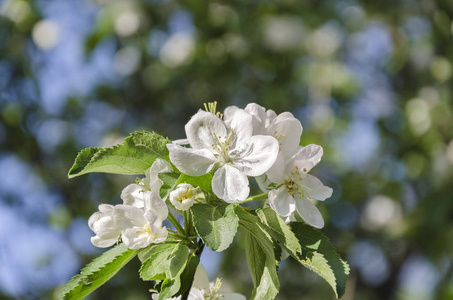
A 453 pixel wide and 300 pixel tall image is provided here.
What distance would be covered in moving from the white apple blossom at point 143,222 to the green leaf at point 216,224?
51 mm

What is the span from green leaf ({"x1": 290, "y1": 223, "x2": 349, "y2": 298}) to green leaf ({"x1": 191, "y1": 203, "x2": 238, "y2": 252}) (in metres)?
0.11

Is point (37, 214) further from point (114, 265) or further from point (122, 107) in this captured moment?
point (114, 265)

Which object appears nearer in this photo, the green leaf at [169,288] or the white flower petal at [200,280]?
the green leaf at [169,288]

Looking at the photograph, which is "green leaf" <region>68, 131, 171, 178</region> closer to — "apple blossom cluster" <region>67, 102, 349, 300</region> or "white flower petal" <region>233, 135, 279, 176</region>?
"apple blossom cluster" <region>67, 102, 349, 300</region>

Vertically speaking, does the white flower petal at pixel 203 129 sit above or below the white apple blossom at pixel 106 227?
above

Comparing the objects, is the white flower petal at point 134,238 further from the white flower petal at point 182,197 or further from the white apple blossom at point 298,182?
the white apple blossom at point 298,182

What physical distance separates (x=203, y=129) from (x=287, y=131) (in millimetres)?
135

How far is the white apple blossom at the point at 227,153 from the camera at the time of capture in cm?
74

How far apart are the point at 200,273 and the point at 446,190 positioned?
2866 mm

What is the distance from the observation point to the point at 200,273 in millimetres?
912

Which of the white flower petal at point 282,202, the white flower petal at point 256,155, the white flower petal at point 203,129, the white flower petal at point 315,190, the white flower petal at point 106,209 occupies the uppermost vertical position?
the white flower petal at point 203,129

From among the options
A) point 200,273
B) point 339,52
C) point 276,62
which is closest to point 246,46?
point 276,62

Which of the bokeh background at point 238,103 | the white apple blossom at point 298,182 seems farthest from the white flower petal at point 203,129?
the bokeh background at point 238,103

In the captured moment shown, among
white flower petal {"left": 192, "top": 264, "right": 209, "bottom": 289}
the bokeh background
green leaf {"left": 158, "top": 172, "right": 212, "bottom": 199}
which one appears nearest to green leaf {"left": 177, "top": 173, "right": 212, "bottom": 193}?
green leaf {"left": 158, "top": 172, "right": 212, "bottom": 199}
